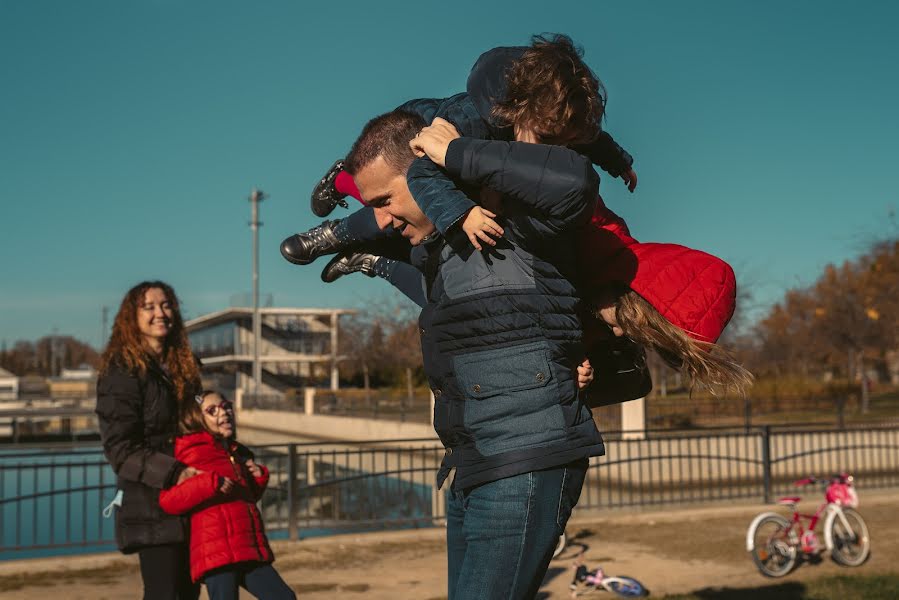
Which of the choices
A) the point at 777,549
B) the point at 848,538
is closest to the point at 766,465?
the point at 848,538

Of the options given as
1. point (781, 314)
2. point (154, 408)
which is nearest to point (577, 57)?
point (154, 408)

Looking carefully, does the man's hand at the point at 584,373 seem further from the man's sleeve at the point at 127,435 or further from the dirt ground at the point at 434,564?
the dirt ground at the point at 434,564

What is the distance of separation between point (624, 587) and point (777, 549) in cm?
169

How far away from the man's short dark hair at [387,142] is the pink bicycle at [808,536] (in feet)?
21.4

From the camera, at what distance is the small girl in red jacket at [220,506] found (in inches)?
148

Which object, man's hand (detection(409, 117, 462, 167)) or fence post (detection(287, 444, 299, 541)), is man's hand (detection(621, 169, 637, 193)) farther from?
fence post (detection(287, 444, 299, 541))

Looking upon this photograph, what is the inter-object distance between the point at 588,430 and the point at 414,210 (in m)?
0.64

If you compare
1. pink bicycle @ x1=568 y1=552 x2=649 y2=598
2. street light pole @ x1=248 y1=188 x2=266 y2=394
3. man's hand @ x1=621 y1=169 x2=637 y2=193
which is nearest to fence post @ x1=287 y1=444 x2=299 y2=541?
pink bicycle @ x1=568 y1=552 x2=649 y2=598

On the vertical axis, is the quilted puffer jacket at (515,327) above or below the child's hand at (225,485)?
above

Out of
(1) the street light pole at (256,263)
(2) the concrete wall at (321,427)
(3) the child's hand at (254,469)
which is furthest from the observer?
(1) the street light pole at (256,263)

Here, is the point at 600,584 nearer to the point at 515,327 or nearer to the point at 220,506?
the point at 220,506

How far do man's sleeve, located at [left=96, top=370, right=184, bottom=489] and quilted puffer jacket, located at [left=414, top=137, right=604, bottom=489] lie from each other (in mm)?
2017

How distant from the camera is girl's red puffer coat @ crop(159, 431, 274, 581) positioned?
3758 mm

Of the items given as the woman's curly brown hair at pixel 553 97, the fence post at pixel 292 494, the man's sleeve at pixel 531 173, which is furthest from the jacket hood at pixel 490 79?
the fence post at pixel 292 494
